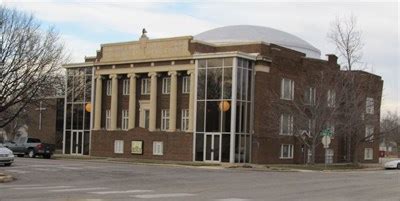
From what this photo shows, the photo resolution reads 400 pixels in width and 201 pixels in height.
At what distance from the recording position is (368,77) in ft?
185

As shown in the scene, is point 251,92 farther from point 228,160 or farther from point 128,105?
point 128,105

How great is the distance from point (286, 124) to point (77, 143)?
799 inches

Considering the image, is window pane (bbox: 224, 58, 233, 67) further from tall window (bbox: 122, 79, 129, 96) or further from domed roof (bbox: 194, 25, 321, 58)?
domed roof (bbox: 194, 25, 321, 58)

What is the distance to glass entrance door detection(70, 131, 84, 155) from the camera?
56500mm

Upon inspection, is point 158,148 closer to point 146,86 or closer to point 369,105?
point 146,86

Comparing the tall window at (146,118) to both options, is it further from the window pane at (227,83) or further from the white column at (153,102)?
the window pane at (227,83)

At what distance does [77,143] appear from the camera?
56.7m

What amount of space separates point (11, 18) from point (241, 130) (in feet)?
63.2

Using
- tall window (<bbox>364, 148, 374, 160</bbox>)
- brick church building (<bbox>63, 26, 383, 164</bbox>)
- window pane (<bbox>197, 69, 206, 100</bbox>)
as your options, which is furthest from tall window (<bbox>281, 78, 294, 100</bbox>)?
tall window (<bbox>364, 148, 374, 160</bbox>)

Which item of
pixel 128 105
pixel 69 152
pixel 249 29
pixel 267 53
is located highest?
pixel 249 29

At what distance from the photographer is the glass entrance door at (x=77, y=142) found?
56.5 m

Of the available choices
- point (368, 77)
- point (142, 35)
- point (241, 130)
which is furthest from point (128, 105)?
point (368, 77)

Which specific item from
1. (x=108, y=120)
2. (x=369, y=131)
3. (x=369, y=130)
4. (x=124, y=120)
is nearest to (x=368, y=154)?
(x=369, y=131)

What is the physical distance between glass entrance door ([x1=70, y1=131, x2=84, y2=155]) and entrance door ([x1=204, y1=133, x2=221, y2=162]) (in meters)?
15.1
